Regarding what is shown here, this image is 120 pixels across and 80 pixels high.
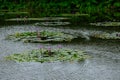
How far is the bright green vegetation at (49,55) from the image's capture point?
51.1ft

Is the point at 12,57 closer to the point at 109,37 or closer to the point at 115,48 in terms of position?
the point at 115,48

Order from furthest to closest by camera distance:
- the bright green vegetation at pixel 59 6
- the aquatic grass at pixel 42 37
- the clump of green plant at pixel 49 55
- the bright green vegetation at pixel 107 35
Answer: the bright green vegetation at pixel 59 6
the bright green vegetation at pixel 107 35
the aquatic grass at pixel 42 37
the clump of green plant at pixel 49 55

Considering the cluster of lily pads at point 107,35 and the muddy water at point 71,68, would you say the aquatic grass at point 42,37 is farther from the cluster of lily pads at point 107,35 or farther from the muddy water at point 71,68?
the muddy water at point 71,68

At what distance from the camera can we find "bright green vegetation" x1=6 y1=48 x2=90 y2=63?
1557 centimetres

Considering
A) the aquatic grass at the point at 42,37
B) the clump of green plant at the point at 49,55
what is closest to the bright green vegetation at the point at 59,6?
the aquatic grass at the point at 42,37

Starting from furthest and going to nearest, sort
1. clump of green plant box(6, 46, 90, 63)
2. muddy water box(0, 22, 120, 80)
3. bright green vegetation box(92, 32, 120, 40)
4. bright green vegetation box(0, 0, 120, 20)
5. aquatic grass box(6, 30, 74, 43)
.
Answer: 1. bright green vegetation box(0, 0, 120, 20)
2. bright green vegetation box(92, 32, 120, 40)
3. aquatic grass box(6, 30, 74, 43)
4. clump of green plant box(6, 46, 90, 63)
5. muddy water box(0, 22, 120, 80)

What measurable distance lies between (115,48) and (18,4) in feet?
129

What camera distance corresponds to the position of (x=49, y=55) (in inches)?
639

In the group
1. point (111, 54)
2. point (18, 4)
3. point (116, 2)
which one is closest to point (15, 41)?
point (111, 54)

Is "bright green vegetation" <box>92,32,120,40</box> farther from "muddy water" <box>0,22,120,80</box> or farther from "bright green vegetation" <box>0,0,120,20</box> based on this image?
"bright green vegetation" <box>0,0,120,20</box>

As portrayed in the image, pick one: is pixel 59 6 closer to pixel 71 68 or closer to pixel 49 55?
pixel 49 55

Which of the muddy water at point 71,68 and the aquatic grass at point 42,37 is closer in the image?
the muddy water at point 71,68

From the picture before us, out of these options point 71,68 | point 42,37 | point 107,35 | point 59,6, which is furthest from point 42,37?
point 59,6

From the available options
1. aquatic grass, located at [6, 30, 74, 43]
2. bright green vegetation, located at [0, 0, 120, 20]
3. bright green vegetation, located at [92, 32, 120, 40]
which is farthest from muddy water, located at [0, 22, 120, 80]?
bright green vegetation, located at [0, 0, 120, 20]
